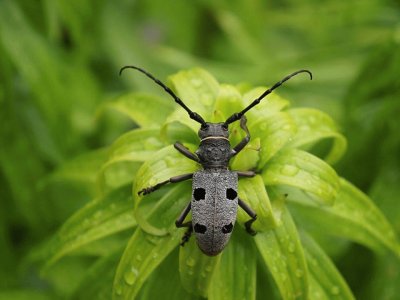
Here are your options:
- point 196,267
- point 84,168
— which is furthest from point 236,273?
point 84,168

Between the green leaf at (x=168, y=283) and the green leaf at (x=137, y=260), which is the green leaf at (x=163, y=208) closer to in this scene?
the green leaf at (x=137, y=260)

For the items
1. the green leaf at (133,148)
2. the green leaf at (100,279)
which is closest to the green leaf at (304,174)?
the green leaf at (133,148)

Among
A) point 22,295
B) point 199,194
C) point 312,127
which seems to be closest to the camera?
point 199,194

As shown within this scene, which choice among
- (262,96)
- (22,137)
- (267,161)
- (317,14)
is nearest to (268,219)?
(267,161)

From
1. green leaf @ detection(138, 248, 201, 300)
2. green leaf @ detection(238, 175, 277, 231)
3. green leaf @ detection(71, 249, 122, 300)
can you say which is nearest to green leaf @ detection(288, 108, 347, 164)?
green leaf @ detection(238, 175, 277, 231)

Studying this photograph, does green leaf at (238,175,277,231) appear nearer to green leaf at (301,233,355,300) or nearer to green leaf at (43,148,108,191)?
green leaf at (301,233,355,300)

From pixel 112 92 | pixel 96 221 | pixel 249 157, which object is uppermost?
pixel 112 92

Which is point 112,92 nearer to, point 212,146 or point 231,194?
point 212,146
